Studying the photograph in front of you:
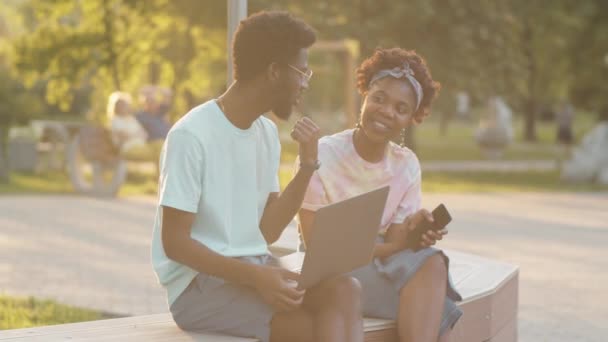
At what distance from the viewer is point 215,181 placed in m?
3.76

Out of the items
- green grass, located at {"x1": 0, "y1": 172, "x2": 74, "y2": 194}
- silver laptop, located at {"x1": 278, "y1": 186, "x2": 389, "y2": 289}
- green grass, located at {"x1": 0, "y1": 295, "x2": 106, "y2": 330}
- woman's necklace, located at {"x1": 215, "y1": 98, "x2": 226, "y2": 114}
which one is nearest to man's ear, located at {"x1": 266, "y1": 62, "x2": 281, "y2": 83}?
woman's necklace, located at {"x1": 215, "y1": 98, "x2": 226, "y2": 114}

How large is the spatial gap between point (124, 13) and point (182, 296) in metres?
20.0

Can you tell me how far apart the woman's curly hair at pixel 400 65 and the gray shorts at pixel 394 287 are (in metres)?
0.67

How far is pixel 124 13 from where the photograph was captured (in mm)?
23219

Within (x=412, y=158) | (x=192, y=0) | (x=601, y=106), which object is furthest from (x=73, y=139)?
(x=601, y=106)

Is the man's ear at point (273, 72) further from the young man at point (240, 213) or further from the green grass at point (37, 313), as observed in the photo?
the green grass at point (37, 313)

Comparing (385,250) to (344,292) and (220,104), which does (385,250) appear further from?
(220,104)

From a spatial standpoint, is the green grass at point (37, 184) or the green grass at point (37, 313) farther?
the green grass at point (37, 184)

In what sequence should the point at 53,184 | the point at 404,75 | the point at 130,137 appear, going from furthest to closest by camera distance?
the point at 53,184, the point at 130,137, the point at 404,75

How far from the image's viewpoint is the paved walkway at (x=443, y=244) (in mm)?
7113

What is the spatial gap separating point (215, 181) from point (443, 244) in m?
6.81

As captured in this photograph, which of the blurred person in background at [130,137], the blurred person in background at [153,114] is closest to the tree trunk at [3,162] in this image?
the blurred person in background at [130,137]

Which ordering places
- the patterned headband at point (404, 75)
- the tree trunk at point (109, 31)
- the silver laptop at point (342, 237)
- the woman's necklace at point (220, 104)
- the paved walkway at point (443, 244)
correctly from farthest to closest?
the tree trunk at point (109, 31)
the paved walkway at point (443, 244)
the patterned headband at point (404, 75)
the woman's necklace at point (220, 104)
the silver laptop at point (342, 237)

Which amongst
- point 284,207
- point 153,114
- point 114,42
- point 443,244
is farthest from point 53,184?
point 284,207
